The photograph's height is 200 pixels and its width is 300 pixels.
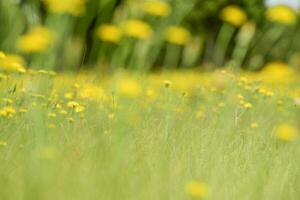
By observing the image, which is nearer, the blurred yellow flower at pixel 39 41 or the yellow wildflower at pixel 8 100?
the blurred yellow flower at pixel 39 41

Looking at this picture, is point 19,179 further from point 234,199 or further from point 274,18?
point 274,18

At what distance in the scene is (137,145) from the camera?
3033 millimetres

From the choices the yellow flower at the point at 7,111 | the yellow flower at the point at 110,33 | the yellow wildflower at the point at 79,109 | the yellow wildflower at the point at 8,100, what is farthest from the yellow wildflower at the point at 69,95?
the yellow flower at the point at 110,33

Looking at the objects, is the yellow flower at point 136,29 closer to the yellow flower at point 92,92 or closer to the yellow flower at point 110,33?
the yellow flower at point 110,33

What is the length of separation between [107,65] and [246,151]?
96 cm

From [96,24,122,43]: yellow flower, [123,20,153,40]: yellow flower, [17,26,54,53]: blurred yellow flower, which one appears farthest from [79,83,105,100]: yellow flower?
[17,26,54,53]: blurred yellow flower

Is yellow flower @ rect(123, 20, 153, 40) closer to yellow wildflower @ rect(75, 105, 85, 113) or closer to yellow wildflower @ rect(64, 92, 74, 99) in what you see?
yellow wildflower @ rect(75, 105, 85, 113)

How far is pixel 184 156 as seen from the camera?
2.96m

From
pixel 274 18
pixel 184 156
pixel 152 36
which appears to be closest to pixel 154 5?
pixel 152 36

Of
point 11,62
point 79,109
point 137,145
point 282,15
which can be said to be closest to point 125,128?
point 137,145

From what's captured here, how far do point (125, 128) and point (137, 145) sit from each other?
2.09ft

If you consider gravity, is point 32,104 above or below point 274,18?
below

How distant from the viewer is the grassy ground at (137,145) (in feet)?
7.16

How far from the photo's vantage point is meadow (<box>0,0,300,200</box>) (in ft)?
7.14
